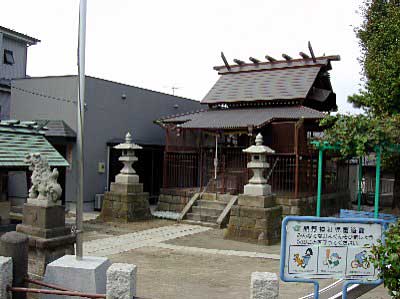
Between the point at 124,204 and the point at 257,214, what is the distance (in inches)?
213

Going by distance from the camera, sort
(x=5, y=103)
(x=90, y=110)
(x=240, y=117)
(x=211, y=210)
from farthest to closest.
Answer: (x=5, y=103) < (x=240, y=117) < (x=90, y=110) < (x=211, y=210)

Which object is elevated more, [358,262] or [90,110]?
[90,110]

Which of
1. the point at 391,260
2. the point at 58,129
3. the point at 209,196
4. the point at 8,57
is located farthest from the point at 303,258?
the point at 8,57

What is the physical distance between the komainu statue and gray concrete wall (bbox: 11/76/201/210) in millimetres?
8480

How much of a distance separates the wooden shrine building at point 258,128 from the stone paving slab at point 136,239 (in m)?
2.94

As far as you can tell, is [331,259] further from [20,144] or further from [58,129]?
[58,129]

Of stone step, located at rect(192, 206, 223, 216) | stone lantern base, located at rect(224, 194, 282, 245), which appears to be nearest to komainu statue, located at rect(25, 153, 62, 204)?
stone lantern base, located at rect(224, 194, 282, 245)

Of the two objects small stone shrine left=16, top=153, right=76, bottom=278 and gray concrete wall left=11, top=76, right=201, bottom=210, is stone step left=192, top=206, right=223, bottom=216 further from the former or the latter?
small stone shrine left=16, top=153, right=76, bottom=278

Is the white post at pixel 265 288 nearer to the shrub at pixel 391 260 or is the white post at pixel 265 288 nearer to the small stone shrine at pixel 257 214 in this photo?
the shrub at pixel 391 260

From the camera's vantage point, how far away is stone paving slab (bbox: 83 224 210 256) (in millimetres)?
11582

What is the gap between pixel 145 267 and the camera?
985 centimetres

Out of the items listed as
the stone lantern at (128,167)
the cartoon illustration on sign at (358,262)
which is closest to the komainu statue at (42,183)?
the cartoon illustration on sign at (358,262)

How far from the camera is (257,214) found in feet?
43.2

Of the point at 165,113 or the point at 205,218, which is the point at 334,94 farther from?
the point at 205,218
